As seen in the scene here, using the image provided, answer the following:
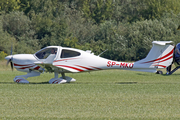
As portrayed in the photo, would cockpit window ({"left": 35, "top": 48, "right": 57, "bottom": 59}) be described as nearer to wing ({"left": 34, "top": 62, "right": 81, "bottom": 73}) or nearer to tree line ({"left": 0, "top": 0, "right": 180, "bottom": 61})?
wing ({"left": 34, "top": 62, "right": 81, "bottom": 73})

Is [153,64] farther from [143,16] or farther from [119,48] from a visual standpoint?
[143,16]

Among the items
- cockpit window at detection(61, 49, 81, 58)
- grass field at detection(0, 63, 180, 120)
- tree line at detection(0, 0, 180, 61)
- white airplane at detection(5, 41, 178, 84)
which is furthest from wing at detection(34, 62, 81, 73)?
tree line at detection(0, 0, 180, 61)

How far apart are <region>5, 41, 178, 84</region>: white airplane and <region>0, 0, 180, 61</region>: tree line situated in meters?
22.7

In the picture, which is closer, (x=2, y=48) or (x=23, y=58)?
(x=23, y=58)

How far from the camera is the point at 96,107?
30.6 feet

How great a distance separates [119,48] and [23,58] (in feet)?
100

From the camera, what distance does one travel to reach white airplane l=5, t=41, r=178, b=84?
16484 millimetres

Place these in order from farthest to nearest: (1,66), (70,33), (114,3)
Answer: (114,3) < (70,33) < (1,66)

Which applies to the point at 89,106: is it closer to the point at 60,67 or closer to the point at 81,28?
the point at 60,67

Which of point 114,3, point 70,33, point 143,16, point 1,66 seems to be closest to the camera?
point 1,66

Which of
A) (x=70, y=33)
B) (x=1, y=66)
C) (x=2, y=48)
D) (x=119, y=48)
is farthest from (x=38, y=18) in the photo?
(x=1, y=66)

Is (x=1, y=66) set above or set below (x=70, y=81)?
below

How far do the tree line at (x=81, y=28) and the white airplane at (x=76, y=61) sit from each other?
74.6 ft

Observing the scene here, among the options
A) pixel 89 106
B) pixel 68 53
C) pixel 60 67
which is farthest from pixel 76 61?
pixel 89 106
